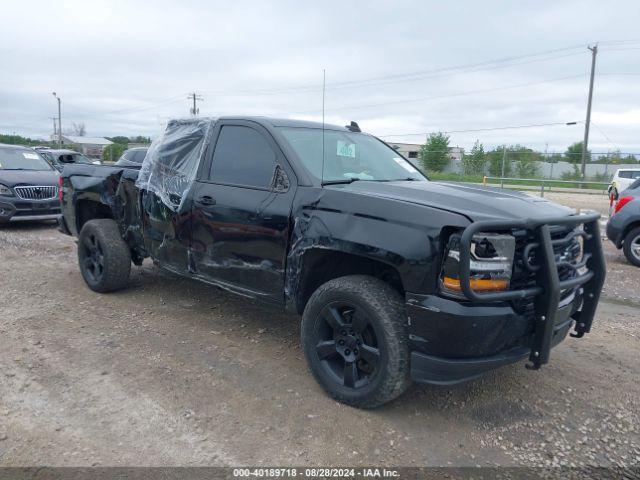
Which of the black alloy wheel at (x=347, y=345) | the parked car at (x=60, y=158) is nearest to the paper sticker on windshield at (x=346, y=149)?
the black alloy wheel at (x=347, y=345)

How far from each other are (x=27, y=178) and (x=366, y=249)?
9306mm

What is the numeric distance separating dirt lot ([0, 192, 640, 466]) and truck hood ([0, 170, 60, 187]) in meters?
5.85

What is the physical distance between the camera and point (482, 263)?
9.27 ft

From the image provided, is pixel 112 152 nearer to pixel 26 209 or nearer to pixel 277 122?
pixel 26 209

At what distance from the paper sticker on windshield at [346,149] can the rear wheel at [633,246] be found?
232 inches

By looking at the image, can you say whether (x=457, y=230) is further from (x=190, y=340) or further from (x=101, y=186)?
(x=101, y=186)

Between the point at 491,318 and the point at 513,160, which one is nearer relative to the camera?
the point at 491,318

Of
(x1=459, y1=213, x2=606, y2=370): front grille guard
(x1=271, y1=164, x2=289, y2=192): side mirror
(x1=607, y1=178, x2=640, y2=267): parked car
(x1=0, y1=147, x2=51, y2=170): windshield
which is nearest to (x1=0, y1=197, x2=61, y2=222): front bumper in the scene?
(x1=0, y1=147, x2=51, y2=170): windshield

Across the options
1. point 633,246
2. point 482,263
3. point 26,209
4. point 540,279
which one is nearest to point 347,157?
point 482,263

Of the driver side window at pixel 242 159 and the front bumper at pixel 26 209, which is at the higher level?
the driver side window at pixel 242 159

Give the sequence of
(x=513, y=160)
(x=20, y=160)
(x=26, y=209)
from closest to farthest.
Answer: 1. (x=26, y=209)
2. (x=20, y=160)
3. (x=513, y=160)

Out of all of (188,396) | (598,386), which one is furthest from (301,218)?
(598,386)

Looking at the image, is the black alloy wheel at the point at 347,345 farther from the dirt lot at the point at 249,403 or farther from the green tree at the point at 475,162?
the green tree at the point at 475,162

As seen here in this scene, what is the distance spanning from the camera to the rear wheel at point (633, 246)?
8148 millimetres
